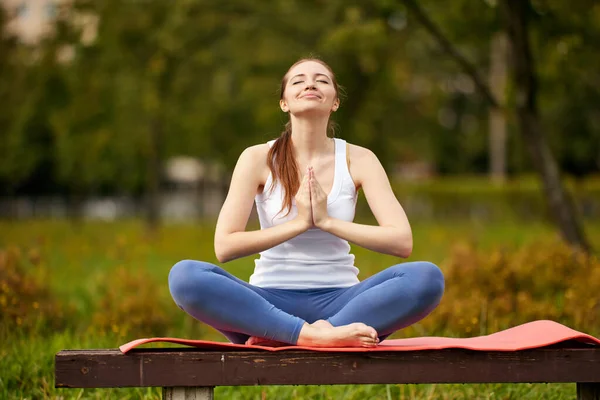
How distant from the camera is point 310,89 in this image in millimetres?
3393

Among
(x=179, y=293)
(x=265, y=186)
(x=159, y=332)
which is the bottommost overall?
(x=159, y=332)

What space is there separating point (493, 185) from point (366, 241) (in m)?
25.3

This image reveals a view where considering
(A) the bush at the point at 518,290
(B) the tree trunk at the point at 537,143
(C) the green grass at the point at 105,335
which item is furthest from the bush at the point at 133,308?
(B) the tree trunk at the point at 537,143

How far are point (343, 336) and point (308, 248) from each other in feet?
1.51

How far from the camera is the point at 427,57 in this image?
22.3 m

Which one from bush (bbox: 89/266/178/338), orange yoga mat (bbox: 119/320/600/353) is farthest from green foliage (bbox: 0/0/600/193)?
orange yoga mat (bbox: 119/320/600/353)

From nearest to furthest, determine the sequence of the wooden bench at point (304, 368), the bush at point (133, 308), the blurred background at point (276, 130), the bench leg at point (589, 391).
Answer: the wooden bench at point (304, 368) < the bench leg at point (589, 391) < the blurred background at point (276, 130) < the bush at point (133, 308)

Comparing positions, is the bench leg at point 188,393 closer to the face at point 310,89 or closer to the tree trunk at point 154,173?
the face at point 310,89

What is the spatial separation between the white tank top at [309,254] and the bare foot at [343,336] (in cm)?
30

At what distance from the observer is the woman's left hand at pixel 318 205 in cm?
317

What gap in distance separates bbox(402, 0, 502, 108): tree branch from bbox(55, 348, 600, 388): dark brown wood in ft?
19.9

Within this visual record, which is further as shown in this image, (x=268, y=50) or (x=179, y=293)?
(x=268, y=50)

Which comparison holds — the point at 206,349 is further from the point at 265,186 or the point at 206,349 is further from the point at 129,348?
the point at 265,186

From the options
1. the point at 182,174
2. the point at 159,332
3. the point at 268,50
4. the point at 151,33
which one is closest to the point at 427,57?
the point at 268,50
